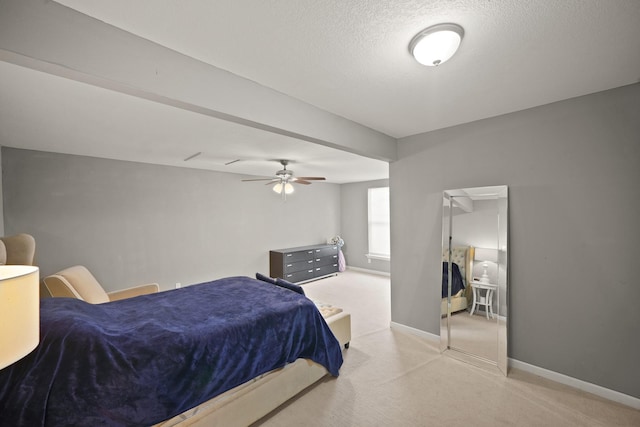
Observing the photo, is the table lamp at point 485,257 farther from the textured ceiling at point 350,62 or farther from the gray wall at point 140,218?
the gray wall at point 140,218

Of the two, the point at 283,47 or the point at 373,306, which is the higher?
the point at 283,47

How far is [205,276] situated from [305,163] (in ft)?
9.17

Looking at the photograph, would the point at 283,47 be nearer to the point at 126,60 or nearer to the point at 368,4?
the point at 368,4

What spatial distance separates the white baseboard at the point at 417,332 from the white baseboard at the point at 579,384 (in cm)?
73

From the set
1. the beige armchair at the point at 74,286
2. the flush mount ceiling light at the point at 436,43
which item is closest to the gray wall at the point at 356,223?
the flush mount ceiling light at the point at 436,43

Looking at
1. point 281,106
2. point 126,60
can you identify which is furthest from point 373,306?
point 126,60

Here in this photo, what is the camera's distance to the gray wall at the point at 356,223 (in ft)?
22.5

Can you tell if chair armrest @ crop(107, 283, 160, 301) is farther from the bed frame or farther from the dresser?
the dresser

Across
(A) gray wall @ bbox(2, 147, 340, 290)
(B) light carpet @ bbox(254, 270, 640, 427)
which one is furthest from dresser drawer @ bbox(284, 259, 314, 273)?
A: (B) light carpet @ bbox(254, 270, 640, 427)

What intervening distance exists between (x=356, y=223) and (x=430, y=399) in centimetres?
512

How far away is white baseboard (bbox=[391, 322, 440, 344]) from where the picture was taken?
3111 millimetres

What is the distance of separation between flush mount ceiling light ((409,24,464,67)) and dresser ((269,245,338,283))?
458 centimetres

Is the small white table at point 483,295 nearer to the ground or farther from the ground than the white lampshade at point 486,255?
nearer to the ground

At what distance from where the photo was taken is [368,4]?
1.23 m
